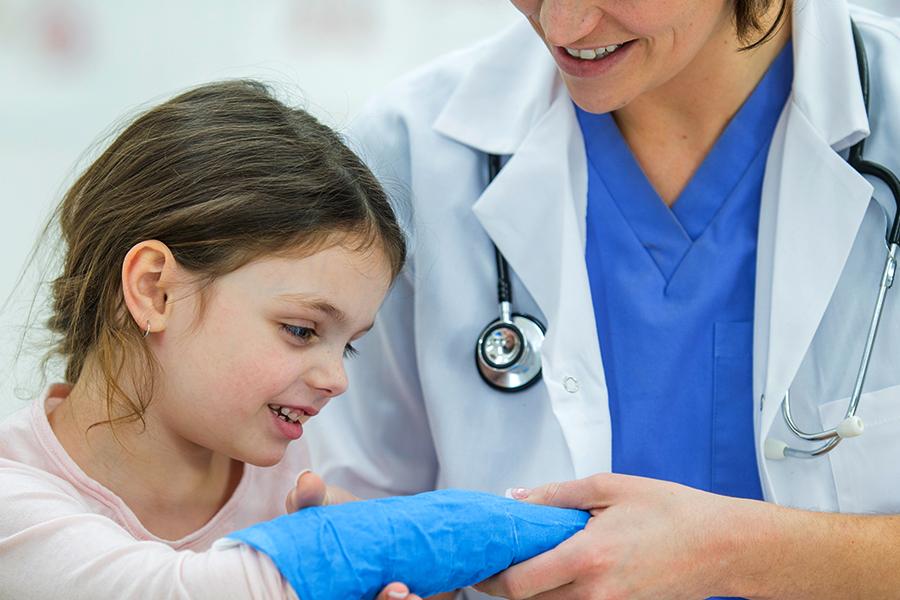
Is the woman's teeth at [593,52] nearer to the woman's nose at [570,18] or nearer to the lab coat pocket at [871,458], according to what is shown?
the woman's nose at [570,18]

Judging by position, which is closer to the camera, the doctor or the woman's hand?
the woman's hand

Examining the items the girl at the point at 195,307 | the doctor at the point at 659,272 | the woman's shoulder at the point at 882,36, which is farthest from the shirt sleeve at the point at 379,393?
the woman's shoulder at the point at 882,36

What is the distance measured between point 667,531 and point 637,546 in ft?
0.12

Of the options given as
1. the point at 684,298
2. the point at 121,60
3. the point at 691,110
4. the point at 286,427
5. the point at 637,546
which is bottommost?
the point at 637,546

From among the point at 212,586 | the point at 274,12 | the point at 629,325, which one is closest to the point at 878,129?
the point at 629,325

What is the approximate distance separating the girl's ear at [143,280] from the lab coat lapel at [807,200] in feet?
2.19

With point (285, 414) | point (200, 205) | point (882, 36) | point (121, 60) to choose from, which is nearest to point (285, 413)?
point (285, 414)

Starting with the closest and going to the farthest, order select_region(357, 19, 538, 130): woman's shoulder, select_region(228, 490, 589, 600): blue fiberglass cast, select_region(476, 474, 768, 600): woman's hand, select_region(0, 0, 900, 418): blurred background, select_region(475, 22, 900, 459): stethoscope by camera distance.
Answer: select_region(228, 490, 589, 600): blue fiberglass cast < select_region(476, 474, 768, 600): woman's hand < select_region(475, 22, 900, 459): stethoscope < select_region(357, 19, 538, 130): woman's shoulder < select_region(0, 0, 900, 418): blurred background

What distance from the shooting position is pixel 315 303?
43.4 inches

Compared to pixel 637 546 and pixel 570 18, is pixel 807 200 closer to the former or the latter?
pixel 570 18

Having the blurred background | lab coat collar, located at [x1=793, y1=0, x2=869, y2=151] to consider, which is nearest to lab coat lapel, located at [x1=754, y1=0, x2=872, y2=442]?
lab coat collar, located at [x1=793, y1=0, x2=869, y2=151]

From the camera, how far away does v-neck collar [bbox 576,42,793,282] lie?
1.40 m

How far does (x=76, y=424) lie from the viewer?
3.79 ft

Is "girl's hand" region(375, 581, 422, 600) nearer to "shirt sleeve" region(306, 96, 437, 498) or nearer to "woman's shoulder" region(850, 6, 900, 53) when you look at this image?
"shirt sleeve" region(306, 96, 437, 498)
